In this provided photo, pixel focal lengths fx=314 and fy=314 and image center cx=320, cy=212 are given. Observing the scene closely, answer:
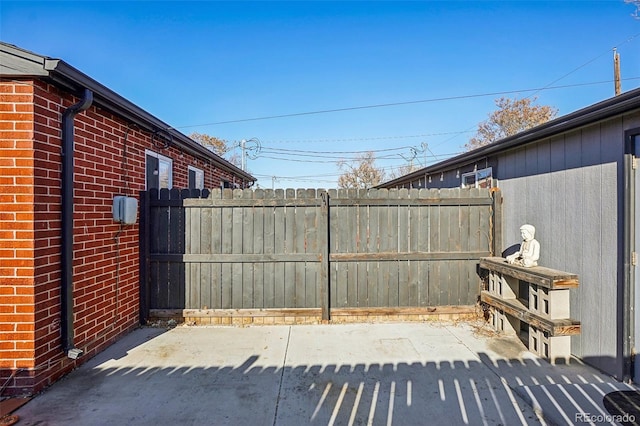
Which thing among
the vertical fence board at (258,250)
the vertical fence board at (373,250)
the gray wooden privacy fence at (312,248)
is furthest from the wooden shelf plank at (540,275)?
the vertical fence board at (258,250)

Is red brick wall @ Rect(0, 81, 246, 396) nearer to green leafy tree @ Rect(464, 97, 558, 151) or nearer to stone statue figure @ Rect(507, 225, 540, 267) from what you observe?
stone statue figure @ Rect(507, 225, 540, 267)

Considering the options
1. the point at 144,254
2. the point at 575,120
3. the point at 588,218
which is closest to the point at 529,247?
the point at 588,218

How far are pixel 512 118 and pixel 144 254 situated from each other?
22042mm

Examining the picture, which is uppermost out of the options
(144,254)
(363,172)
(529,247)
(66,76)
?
(363,172)

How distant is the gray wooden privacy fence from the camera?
4242mm

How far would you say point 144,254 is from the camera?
4.20 m

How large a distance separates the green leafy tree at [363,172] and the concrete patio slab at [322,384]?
2270cm

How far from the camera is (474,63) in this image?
10.4 m

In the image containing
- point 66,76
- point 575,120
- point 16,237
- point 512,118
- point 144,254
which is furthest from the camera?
point 512,118

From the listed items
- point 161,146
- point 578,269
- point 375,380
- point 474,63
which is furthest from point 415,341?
point 474,63

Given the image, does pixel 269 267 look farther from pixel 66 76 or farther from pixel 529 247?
pixel 529 247

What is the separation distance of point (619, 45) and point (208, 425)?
1652 cm

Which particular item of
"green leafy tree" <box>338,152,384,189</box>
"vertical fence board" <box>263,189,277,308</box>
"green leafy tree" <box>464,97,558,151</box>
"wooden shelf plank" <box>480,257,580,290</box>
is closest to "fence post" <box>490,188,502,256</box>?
"wooden shelf plank" <box>480,257,580,290</box>

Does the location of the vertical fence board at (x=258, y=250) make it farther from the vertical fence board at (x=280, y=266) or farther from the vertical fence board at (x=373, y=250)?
the vertical fence board at (x=373, y=250)
